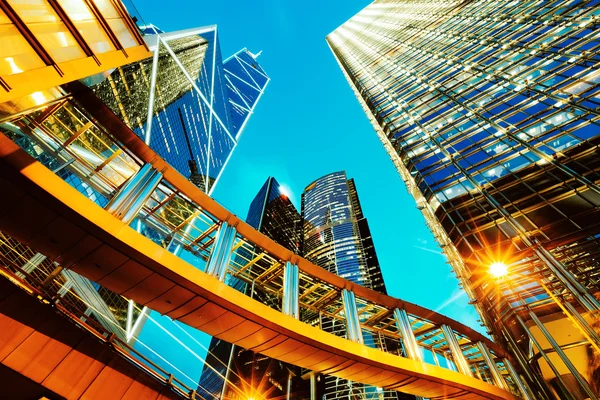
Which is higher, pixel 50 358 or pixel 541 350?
pixel 541 350

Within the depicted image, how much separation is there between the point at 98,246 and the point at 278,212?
258 ft

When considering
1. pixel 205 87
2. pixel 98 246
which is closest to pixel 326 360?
pixel 98 246

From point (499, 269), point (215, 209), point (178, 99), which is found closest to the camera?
point (215, 209)

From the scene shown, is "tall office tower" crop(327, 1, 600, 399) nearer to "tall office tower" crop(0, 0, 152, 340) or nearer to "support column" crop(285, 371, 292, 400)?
"tall office tower" crop(0, 0, 152, 340)

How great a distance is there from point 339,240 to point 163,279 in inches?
2068

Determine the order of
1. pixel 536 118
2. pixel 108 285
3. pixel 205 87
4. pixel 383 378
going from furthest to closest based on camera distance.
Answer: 1. pixel 205 87
2. pixel 536 118
3. pixel 383 378
4. pixel 108 285

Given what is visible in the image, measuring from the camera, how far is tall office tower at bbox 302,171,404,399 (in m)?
33.3

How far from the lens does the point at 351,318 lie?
8664mm

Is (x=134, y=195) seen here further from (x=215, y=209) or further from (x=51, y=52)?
(x=51, y=52)

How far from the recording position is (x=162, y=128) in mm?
62094

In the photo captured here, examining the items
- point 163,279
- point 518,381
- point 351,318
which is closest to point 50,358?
point 163,279

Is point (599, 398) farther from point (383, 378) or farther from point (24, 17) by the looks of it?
point (24, 17)

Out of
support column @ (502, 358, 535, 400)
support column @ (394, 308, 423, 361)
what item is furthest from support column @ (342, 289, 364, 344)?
support column @ (502, 358, 535, 400)

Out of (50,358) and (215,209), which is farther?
(215,209)
